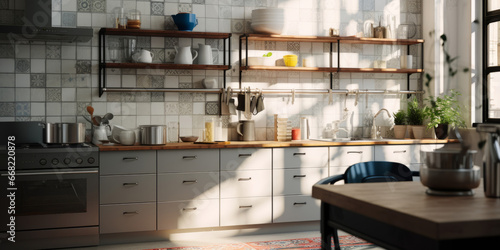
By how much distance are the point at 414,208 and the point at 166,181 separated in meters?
2.89

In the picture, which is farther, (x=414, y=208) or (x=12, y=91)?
(x=12, y=91)

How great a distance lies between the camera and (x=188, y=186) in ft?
14.6

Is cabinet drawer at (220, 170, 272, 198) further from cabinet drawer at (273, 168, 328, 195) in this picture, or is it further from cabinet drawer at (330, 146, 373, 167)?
cabinet drawer at (330, 146, 373, 167)

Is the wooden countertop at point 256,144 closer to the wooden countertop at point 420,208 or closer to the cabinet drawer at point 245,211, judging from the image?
the cabinet drawer at point 245,211

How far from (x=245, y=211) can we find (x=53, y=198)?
1500 millimetres

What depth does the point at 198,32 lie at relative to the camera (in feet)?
15.5

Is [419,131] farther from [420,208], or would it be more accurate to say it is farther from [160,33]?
[420,208]

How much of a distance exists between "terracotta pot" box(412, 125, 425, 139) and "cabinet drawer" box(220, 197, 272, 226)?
1.64 m

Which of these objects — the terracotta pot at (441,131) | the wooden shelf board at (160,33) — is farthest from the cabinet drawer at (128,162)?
the terracotta pot at (441,131)

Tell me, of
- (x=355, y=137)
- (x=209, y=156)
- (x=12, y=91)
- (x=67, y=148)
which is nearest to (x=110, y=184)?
(x=67, y=148)

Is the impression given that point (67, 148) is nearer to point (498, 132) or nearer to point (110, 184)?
point (110, 184)

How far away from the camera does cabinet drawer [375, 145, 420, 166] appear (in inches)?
194

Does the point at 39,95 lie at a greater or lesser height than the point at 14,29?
lesser

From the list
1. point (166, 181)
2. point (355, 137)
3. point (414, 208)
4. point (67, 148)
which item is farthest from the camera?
point (355, 137)
